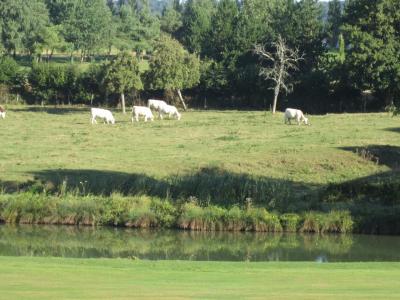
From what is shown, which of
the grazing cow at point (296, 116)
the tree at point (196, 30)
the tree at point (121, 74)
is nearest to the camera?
the grazing cow at point (296, 116)

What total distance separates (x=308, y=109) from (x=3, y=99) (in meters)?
28.3

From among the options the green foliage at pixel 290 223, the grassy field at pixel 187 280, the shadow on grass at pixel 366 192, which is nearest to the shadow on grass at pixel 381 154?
the shadow on grass at pixel 366 192

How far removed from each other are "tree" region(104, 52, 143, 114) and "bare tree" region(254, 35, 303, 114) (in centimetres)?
1196

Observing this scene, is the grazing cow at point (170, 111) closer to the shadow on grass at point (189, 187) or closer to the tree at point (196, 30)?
the shadow on grass at point (189, 187)

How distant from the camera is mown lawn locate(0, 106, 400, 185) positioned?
119 ft

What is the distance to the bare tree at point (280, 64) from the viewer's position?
72750 millimetres

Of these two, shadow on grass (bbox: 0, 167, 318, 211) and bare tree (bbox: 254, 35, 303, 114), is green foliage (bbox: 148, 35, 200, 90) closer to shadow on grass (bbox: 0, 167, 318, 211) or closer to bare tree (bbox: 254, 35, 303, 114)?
bare tree (bbox: 254, 35, 303, 114)

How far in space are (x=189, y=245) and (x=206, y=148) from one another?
1595 centimetres

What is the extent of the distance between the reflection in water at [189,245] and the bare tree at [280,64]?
43117mm

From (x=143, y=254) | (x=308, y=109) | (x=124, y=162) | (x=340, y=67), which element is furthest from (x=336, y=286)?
(x=308, y=109)

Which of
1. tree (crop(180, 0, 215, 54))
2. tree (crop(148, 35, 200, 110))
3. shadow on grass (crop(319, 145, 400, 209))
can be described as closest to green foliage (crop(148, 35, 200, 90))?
tree (crop(148, 35, 200, 110))

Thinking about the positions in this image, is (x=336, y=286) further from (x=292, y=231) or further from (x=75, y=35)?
(x=75, y=35)

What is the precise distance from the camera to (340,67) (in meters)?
70.2

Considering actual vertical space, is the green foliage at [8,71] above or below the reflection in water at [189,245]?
above
